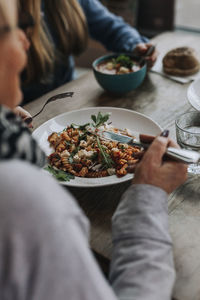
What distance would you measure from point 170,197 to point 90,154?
0.91ft

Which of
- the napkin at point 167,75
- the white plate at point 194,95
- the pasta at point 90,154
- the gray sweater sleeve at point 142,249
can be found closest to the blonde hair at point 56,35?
the napkin at point 167,75

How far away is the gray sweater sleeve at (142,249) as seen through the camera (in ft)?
2.06

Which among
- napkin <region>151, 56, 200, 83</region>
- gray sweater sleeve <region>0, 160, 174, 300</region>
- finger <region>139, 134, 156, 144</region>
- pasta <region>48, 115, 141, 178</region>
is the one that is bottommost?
napkin <region>151, 56, 200, 83</region>

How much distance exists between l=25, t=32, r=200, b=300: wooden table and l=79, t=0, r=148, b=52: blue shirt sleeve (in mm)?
404

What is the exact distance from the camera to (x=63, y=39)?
5.81 feet

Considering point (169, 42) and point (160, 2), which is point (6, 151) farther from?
point (160, 2)

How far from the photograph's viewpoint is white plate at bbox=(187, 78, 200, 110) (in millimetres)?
1238

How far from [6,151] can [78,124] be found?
2.52 ft

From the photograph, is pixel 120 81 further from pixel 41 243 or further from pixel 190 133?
pixel 41 243

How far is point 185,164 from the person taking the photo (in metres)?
0.85

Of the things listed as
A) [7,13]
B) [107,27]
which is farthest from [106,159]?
[107,27]

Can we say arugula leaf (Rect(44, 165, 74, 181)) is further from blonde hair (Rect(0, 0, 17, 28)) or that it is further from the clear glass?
blonde hair (Rect(0, 0, 17, 28))

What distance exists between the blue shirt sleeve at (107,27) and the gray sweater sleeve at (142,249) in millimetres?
1341

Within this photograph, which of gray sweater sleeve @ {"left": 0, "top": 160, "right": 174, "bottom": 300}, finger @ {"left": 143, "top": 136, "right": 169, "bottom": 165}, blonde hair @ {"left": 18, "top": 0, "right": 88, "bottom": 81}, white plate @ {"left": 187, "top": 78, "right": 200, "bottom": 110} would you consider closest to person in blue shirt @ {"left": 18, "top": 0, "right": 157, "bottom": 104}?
blonde hair @ {"left": 18, "top": 0, "right": 88, "bottom": 81}
